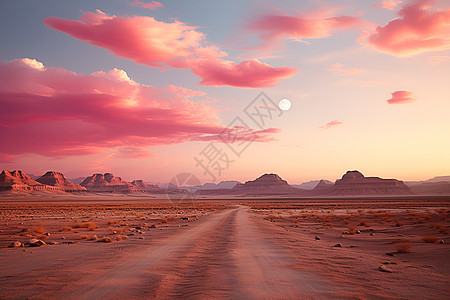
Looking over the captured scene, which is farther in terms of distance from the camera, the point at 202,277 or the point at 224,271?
the point at 224,271

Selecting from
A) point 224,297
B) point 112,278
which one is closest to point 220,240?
point 112,278

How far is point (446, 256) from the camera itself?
11.5 meters

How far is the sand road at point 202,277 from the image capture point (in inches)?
275

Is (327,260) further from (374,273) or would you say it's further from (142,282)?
(142,282)

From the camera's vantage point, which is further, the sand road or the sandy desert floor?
the sandy desert floor

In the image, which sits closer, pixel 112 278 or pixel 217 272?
pixel 112 278

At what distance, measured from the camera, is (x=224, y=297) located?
660 centimetres

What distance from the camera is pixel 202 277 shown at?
8594 mm

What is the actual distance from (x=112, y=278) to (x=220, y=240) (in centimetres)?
893

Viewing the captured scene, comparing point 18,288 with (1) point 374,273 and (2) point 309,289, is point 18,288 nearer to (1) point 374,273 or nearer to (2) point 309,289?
(2) point 309,289

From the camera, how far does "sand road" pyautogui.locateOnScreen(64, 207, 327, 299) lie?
698cm

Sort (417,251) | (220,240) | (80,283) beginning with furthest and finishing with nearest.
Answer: (220,240)
(417,251)
(80,283)

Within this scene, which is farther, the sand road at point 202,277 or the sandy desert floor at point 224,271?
the sandy desert floor at point 224,271

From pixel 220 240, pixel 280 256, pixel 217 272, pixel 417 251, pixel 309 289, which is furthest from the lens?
pixel 220 240
